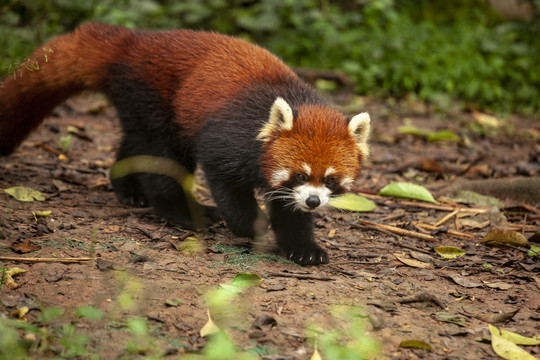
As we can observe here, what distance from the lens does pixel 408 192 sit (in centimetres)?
538

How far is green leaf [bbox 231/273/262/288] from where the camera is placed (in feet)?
11.4

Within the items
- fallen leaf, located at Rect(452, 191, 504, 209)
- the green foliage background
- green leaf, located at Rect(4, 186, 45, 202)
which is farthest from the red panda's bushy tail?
the green foliage background

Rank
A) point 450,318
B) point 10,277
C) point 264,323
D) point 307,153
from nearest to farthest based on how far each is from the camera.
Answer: point 264,323, point 10,277, point 450,318, point 307,153

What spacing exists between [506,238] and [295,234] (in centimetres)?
164

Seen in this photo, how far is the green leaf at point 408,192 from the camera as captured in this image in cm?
536

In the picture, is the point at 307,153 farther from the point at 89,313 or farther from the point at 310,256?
the point at 89,313

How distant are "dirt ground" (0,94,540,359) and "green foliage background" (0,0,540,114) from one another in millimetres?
2999

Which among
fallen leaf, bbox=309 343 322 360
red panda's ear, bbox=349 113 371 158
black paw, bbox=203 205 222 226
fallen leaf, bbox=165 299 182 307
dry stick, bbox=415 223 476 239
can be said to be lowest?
black paw, bbox=203 205 222 226

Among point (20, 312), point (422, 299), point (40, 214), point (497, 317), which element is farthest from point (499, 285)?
point (40, 214)

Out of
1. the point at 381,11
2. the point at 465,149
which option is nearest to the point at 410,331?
the point at 465,149

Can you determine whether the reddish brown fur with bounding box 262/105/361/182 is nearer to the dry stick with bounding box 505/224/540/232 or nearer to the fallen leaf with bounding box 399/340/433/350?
the fallen leaf with bounding box 399/340/433/350

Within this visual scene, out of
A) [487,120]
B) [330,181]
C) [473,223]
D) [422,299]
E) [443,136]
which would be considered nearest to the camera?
[422,299]

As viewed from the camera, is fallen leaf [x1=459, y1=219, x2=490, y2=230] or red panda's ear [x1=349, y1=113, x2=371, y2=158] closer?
red panda's ear [x1=349, y1=113, x2=371, y2=158]

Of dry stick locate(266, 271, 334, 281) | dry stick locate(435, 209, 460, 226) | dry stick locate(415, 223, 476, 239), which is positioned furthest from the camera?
dry stick locate(435, 209, 460, 226)
